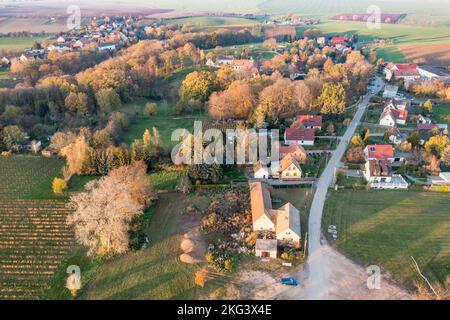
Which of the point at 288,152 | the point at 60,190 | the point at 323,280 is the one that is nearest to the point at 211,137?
the point at 288,152

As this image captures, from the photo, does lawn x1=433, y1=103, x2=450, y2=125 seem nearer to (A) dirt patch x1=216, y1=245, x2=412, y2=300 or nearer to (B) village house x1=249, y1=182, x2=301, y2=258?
(B) village house x1=249, y1=182, x2=301, y2=258

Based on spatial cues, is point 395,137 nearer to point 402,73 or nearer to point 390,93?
point 390,93

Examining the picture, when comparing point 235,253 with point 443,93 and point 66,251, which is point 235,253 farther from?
point 443,93

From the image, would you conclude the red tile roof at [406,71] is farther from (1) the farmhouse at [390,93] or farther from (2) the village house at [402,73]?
(1) the farmhouse at [390,93]

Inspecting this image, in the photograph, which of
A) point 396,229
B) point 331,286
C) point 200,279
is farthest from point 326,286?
point 396,229

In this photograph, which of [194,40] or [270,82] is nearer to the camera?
[270,82]

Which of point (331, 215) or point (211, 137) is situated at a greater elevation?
point (211, 137)
